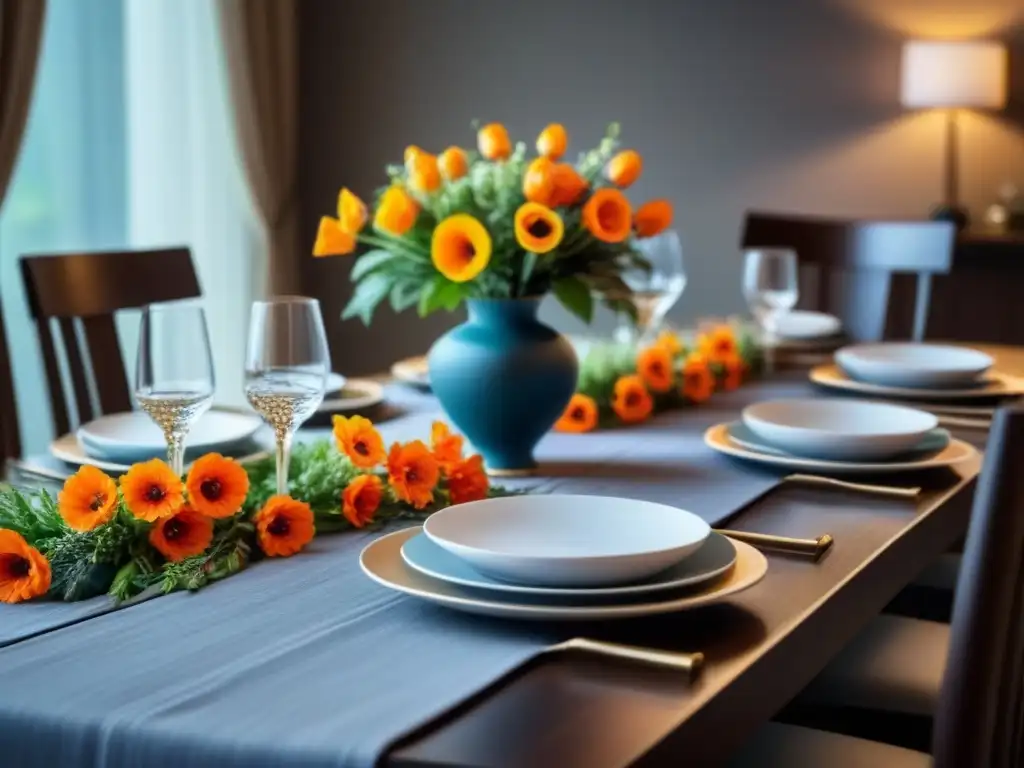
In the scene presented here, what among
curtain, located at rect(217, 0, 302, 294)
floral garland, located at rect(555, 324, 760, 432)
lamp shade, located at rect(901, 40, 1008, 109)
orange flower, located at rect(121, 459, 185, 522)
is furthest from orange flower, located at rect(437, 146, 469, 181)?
curtain, located at rect(217, 0, 302, 294)

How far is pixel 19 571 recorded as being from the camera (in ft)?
3.89

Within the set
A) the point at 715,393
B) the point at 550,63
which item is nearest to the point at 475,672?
the point at 715,393

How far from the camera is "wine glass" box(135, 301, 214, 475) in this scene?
137cm

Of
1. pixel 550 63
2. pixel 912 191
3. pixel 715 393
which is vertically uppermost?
pixel 550 63

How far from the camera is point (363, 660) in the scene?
1024 millimetres

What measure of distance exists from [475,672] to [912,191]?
4.02 metres

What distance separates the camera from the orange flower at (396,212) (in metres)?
1.58

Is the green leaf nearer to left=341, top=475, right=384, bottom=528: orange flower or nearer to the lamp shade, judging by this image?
left=341, top=475, right=384, bottom=528: orange flower

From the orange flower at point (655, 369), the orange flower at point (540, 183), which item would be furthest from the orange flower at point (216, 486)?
the orange flower at point (655, 369)

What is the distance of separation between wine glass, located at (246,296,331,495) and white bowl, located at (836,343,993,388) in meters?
1.17

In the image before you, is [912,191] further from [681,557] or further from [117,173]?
[681,557]

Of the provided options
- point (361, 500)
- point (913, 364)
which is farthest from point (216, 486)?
point (913, 364)

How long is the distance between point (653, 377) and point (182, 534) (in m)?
1.07

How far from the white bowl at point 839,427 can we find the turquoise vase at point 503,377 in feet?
0.89
